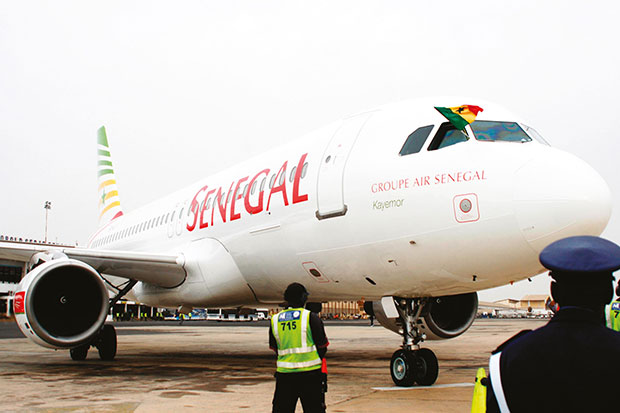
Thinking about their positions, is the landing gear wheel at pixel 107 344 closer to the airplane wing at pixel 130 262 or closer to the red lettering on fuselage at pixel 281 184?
the airplane wing at pixel 130 262

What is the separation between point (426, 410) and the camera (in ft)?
18.9

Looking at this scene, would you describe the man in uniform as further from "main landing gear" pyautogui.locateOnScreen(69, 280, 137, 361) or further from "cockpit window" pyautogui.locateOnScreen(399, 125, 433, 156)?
"main landing gear" pyautogui.locateOnScreen(69, 280, 137, 361)

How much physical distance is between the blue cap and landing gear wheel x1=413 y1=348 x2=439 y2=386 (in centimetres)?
590

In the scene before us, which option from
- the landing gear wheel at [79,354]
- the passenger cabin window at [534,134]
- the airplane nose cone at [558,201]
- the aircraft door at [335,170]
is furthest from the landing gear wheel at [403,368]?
the landing gear wheel at [79,354]

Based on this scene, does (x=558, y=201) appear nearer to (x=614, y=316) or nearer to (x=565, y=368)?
(x=614, y=316)

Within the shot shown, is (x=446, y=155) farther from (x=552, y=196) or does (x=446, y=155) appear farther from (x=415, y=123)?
(x=552, y=196)

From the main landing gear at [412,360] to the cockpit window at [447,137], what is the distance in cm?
216

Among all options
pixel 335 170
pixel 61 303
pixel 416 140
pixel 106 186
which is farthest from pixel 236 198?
pixel 106 186

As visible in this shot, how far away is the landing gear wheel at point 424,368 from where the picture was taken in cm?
729

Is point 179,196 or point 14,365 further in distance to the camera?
point 179,196

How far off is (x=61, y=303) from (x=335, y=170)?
5.02 meters

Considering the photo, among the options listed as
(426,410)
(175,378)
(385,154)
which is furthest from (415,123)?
(175,378)

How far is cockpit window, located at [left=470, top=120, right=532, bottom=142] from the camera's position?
6.60 m

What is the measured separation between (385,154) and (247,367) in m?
4.95
